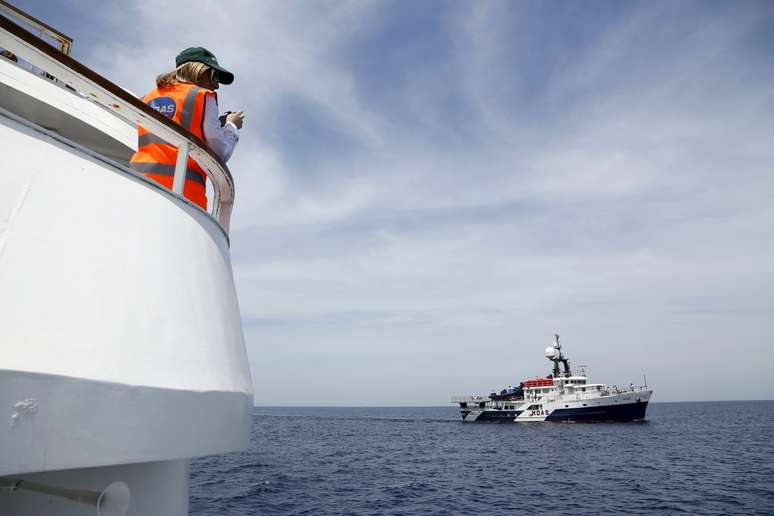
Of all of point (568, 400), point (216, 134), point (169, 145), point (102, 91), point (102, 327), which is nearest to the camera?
point (102, 327)

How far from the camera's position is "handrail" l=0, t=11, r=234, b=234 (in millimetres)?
1698

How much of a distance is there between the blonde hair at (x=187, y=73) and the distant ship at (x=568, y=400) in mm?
59495

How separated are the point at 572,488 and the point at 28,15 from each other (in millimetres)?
26685

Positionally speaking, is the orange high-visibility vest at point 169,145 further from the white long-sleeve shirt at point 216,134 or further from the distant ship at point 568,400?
the distant ship at point 568,400

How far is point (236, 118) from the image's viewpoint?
125 inches

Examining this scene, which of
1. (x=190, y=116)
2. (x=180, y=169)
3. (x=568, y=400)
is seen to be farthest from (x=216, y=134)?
(x=568, y=400)

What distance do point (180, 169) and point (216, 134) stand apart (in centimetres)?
49

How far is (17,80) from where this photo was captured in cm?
312

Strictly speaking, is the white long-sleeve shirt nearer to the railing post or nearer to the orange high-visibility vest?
the orange high-visibility vest

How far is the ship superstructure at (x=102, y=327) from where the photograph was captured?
4.83ft

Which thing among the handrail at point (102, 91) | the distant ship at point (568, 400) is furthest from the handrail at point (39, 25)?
the distant ship at point (568, 400)

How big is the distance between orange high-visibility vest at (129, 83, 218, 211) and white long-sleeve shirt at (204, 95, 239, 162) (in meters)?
0.03

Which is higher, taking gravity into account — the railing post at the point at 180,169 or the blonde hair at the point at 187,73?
the blonde hair at the point at 187,73

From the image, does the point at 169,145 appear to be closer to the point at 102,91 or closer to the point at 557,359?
the point at 102,91
